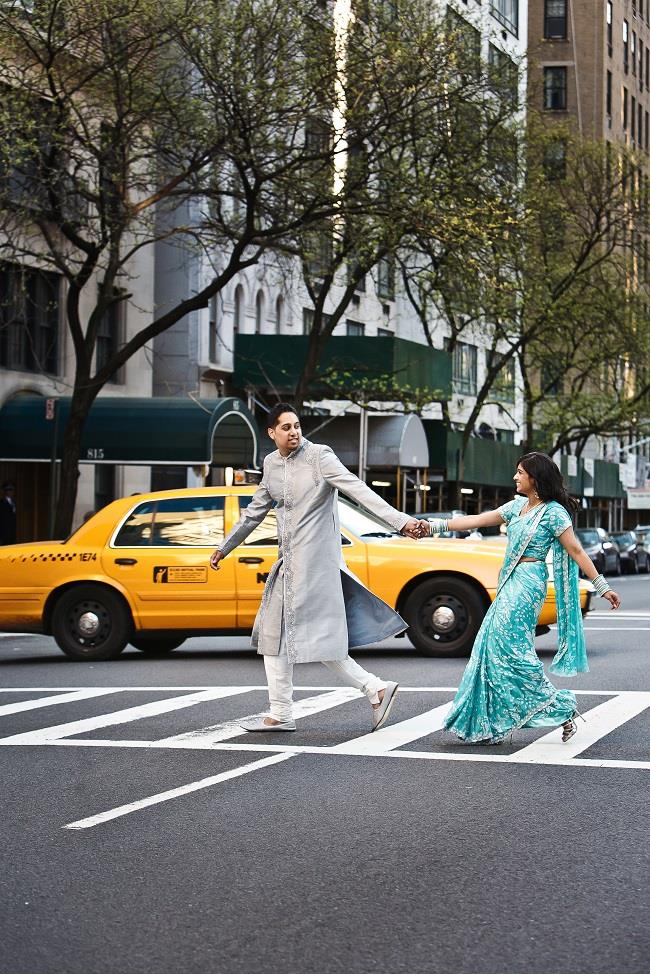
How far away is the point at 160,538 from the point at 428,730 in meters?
6.64

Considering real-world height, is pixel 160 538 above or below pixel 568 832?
above

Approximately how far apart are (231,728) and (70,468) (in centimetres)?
1497

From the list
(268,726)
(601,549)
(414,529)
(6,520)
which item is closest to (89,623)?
(268,726)

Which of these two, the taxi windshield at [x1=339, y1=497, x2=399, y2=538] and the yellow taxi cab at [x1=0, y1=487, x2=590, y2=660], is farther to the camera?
the taxi windshield at [x1=339, y1=497, x2=399, y2=538]

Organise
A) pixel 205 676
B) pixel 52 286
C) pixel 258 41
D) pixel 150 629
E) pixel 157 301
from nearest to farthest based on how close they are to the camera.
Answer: pixel 205 676 → pixel 150 629 → pixel 258 41 → pixel 52 286 → pixel 157 301

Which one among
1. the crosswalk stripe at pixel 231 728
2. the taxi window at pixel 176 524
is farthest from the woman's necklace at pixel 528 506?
the taxi window at pixel 176 524


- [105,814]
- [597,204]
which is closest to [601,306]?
[597,204]

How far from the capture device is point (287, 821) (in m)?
7.73

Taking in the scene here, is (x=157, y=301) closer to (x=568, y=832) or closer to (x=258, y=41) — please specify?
(x=258, y=41)

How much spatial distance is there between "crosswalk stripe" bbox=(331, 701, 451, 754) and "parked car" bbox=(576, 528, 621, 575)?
3200cm

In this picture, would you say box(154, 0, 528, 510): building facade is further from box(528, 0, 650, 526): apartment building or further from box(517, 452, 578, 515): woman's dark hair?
box(528, 0, 650, 526): apartment building

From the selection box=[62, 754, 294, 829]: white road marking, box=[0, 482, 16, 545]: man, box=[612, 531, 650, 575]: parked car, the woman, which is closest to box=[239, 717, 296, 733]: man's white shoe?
box=[62, 754, 294, 829]: white road marking

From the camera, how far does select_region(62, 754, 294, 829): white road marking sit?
25.5ft

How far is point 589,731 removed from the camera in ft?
35.3
